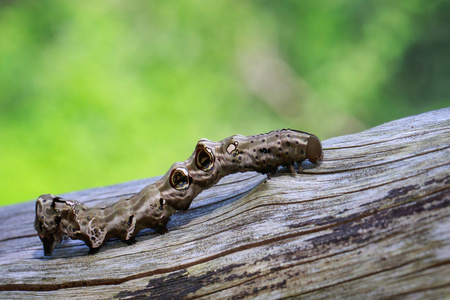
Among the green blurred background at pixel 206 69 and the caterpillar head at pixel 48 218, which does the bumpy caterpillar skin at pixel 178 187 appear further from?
the green blurred background at pixel 206 69

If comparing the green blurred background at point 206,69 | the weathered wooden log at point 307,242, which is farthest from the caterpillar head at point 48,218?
the green blurred background at point 206,69

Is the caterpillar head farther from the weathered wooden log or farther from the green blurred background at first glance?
the green blurred background

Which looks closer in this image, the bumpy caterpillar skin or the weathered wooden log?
the weathered wooden log

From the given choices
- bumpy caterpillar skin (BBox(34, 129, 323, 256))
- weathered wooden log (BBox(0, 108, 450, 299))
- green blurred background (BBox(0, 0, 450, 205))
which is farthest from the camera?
green blurred background (BBox(0, 0, 450, 205))

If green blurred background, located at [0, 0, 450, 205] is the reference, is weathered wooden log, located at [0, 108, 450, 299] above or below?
below

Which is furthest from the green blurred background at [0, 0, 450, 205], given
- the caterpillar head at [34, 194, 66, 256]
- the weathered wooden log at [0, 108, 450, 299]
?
the weathered wooden log at [0, 108, 450, 299]

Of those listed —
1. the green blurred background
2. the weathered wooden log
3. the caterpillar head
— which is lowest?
the weathered wooden log
